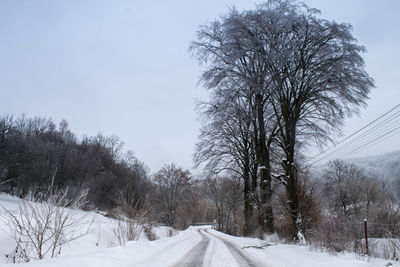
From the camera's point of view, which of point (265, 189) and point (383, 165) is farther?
point (383, 165)

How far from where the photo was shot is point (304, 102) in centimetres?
1330

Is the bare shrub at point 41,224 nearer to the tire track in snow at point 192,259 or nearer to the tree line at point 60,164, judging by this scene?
the tire track in snow at point 192,259

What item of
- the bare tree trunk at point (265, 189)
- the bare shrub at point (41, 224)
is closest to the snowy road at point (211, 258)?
the bare shrub at point (41, 224)

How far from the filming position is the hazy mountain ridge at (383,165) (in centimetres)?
7669

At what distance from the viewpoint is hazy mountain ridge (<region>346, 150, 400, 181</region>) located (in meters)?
76.7

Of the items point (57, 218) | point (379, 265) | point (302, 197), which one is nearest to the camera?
point (379, 265)

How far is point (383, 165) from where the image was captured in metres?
87.8

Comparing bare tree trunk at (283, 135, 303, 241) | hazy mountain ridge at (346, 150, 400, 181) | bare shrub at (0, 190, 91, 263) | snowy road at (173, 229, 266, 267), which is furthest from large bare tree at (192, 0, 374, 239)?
hazy mountain ridge at (346, 150, 400, 181)

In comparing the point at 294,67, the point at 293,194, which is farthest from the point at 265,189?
the point at 294,67

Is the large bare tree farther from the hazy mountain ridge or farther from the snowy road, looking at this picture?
the hazy mountain ridge

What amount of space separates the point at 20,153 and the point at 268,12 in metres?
39.2

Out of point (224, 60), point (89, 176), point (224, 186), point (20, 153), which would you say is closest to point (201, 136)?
point (224, 60)

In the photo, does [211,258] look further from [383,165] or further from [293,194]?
[383,165]

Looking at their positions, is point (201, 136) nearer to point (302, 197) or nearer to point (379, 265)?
point (302, 197)
